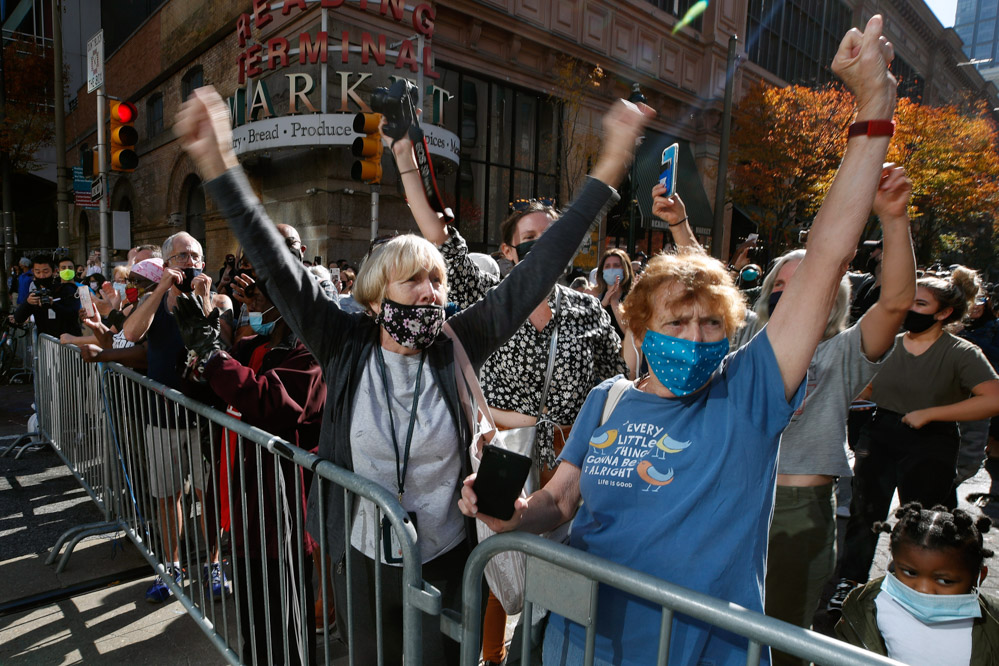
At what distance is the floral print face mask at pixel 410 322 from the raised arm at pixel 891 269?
1.33 m

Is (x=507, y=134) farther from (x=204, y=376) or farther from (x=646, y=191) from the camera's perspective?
(x=204, y=376)

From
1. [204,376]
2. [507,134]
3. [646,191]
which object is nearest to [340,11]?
[507,134]

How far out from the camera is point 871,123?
4.41 feet

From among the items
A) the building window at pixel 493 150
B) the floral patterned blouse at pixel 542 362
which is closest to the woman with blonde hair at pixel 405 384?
the floral patterned blouse at pixel 542 362

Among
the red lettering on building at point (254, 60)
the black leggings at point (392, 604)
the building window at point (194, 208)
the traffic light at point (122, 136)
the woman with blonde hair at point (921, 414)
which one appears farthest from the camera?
the building window at point (194, 208)

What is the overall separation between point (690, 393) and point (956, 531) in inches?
48.1

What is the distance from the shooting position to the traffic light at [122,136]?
7496mm

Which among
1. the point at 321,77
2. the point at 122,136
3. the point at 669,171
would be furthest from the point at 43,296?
the point at 669,171

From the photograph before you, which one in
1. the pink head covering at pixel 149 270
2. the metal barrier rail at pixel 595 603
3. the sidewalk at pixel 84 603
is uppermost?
the pink head covering at pixel 149 270

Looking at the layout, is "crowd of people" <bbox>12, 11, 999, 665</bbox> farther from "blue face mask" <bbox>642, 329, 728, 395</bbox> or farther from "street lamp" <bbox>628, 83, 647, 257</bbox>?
"street lamp" <bbox>628, 83, 647, 257</bbox>

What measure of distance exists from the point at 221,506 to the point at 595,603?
2.21 m

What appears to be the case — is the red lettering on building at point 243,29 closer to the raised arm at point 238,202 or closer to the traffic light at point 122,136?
the traffic light at point 122,136

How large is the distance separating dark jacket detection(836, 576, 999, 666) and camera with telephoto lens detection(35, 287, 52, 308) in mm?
9344

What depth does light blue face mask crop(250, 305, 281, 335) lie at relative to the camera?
284 centimetres
